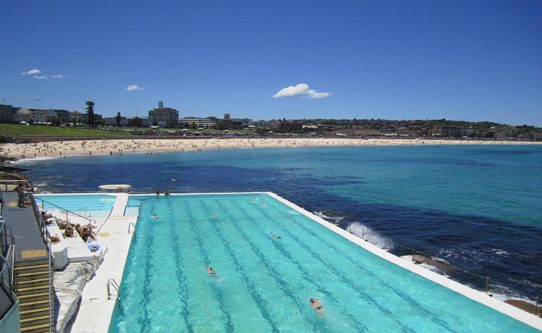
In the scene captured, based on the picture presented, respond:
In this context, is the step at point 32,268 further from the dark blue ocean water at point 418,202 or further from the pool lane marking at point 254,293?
the dark blue ocean water at point 418,202

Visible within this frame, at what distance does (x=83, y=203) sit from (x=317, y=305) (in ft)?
68.9

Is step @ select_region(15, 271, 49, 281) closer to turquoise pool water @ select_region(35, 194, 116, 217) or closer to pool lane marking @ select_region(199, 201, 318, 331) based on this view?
pool lane marking @ select_region(199, 201, 318, 331)

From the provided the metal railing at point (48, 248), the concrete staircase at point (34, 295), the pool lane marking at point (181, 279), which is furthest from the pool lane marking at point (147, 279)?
the concrete staircase at point (34, 295)

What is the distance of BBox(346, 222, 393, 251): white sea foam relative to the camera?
22748mm

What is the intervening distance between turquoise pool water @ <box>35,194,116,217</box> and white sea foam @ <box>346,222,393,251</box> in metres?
15.7

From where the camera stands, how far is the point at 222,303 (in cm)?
1339

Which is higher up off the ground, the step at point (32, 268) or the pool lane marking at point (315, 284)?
the step at point (32, 268)

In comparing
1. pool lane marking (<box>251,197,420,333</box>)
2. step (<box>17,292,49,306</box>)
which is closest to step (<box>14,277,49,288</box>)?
step (<box>17,292,49,306</box>)

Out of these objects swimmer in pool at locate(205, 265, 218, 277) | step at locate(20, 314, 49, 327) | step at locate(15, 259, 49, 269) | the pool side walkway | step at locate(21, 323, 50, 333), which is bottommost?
swimmer in pool at locate(205, 265, 218, 277)

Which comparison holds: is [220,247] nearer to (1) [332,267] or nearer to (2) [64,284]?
(1) [332,267]

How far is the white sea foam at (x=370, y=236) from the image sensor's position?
2275cm

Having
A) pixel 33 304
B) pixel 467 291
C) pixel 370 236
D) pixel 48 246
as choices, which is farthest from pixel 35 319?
pixel 370 236

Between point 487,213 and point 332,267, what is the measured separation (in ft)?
72.2

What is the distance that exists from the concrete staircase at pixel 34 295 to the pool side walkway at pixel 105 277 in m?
2.19
